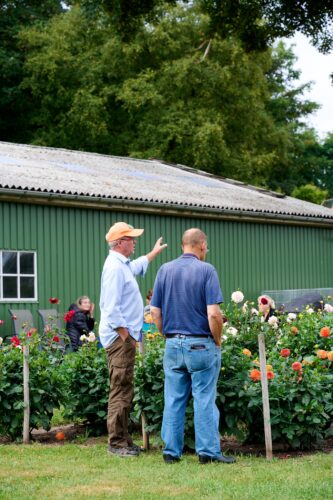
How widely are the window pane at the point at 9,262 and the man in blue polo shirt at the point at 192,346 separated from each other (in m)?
11.3

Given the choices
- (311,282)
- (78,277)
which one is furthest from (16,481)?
(311,282)

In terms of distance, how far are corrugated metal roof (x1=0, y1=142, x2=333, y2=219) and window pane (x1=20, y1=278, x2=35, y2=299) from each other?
196 cm

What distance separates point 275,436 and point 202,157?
96.5 ft


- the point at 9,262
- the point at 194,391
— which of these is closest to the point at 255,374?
the point at 194,391

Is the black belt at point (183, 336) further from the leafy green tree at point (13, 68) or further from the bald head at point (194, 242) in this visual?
the leafy green tree at point (13, 68)

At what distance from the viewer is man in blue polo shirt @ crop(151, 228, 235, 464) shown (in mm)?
7969

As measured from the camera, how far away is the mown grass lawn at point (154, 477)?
264 inches

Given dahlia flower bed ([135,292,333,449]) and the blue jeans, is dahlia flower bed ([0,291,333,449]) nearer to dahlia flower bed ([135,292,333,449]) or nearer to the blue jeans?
dahlia flower bed ([135,292,333,449])

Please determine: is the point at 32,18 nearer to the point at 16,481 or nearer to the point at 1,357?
the point at 1,357

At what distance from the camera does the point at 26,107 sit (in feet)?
136

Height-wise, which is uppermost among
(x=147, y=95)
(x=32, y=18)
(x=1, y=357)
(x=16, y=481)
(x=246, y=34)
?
(x=32, y=18)

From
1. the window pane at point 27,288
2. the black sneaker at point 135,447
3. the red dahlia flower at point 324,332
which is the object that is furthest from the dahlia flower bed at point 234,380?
the window pane at point 27,288

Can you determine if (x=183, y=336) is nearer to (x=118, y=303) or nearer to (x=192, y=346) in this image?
(x=192, y=346)

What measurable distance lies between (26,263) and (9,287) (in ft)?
1.97
